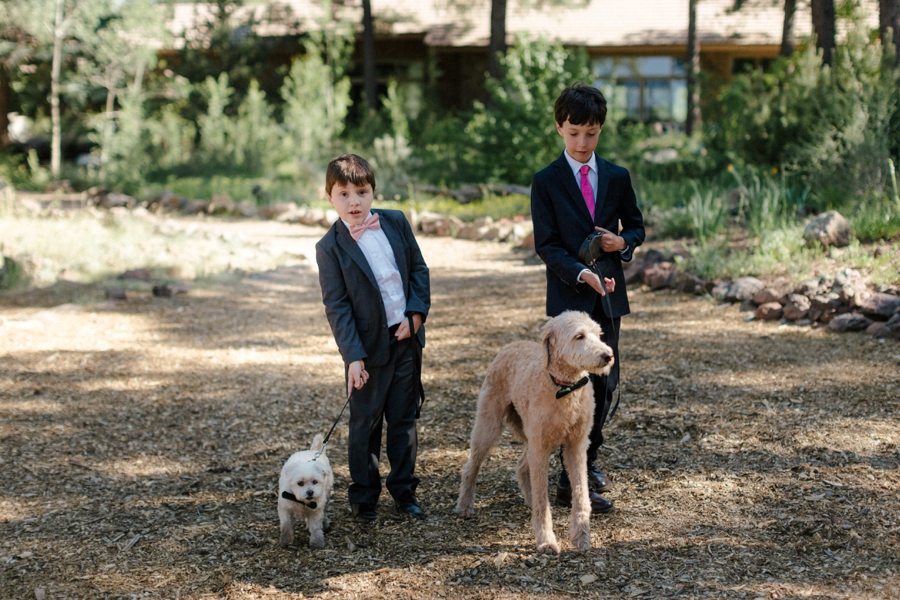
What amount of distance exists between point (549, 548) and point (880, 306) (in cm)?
417

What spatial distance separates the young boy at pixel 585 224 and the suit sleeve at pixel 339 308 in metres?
0.90

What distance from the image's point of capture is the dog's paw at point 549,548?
330cm

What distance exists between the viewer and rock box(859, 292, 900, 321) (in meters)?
6.07

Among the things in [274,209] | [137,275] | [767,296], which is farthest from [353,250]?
[274,209]

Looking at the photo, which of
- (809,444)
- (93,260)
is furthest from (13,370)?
(809,444)

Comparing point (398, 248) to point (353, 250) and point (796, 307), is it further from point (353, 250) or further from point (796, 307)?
point (796, 307)

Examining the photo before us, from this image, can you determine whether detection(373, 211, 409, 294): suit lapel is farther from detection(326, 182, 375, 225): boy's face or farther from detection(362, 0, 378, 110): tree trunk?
detection(362, 0, 378, 110): tree trunk

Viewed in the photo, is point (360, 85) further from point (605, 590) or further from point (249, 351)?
point (605, 590)

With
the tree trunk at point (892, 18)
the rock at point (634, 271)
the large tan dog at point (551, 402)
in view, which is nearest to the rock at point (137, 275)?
the rock at point (634, 271)

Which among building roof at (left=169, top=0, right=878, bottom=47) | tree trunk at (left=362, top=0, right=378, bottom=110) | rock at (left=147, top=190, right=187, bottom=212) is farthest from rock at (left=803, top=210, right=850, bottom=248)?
tree trunk at (left=362, top=0, right=378, bottom=110)

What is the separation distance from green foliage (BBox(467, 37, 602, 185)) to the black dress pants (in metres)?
10.7

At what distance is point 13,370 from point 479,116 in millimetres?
10473

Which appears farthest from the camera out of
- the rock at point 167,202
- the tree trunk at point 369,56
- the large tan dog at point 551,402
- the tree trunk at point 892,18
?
the tree trunk at point 369,56

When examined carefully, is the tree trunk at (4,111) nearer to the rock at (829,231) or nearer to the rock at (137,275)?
the rock at (137,275)
